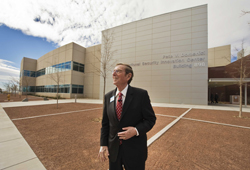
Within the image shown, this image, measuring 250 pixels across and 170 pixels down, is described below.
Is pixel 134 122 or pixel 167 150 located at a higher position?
pixel 134 122

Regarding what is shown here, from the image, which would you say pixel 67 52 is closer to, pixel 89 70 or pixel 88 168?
pixel 89 70

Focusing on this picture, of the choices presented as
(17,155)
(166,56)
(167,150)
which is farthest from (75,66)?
(167,150)

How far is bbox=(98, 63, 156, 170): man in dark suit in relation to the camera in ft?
4.35

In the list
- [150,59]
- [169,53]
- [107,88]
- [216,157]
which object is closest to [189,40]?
[169,53]

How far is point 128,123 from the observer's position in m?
1.33

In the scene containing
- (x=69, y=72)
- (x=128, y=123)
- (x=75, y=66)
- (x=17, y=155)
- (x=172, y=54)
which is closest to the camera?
(x=128, y=123)

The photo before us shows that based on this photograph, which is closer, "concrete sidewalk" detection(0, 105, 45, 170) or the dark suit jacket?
the dark suit jacket

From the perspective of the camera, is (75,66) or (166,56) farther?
(75,66)

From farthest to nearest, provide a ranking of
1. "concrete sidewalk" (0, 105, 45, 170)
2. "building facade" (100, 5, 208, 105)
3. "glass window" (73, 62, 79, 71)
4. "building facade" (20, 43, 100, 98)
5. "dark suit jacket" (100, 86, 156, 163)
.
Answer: "glass window" (73, 62, 79, 71) < "building facade" (20, 43, 100, 98) < "building facade" (100, 5, 208, 105) < "concrete sidewalk" (0, 105, 45, 170) < "dark suit jacket" (100, 86, 156, 163)

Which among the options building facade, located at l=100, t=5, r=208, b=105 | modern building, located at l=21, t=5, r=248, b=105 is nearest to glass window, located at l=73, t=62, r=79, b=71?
modern building, located at l=21, t=5, r=248, b=105

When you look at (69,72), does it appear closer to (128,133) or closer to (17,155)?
(17,155)

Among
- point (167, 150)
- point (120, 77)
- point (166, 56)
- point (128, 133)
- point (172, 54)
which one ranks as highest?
point (172, 54)

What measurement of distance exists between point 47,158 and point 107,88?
2026 cm

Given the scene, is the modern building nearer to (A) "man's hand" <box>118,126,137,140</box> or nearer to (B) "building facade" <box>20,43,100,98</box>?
(B) "building facade" <box>20,43,100,98</box>
